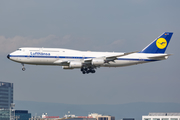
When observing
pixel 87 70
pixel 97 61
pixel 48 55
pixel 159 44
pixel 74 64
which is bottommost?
pixel 87 70

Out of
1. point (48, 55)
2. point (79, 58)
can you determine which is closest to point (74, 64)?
point (79, 58)

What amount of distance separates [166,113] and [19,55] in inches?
2764

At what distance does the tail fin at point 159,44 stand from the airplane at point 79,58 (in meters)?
1.59

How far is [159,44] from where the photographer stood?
94.0m

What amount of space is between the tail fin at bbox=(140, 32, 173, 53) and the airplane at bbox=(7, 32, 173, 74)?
62.6 inches

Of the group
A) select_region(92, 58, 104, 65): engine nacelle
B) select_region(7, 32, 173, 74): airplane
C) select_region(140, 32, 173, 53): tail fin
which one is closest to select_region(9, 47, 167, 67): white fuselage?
select_region(7, 32, 173, 74): airplane

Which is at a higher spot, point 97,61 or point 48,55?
point 48,55

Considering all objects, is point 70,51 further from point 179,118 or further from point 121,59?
point 179,118

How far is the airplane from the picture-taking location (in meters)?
81.8

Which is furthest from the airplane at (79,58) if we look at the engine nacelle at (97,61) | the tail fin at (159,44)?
the tail fin at (159,44)

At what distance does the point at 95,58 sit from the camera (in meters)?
83.9

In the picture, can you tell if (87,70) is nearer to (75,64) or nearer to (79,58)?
(79,58)

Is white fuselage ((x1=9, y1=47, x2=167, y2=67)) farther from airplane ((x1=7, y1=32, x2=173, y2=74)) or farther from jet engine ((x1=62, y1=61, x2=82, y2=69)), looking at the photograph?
jet engine ((x1=62, y1=61, x2=82, y2=69))

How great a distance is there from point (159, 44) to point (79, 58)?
23.6 meters
